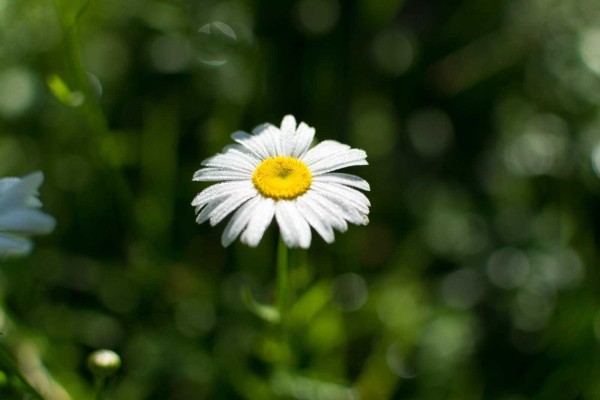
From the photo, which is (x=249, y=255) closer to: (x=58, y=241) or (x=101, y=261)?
(x=101, y=261)

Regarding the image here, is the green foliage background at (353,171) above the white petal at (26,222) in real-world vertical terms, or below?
above

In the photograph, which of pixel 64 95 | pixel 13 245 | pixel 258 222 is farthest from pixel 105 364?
pixel 64 95

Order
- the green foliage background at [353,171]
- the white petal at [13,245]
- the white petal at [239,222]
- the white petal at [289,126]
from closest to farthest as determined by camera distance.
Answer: the white petal at [13,245], the white petal at [239,222], the white petal at [289,126], the green foliage background at [353,171]

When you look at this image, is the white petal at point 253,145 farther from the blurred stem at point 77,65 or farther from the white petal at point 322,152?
the blurred stem at point 77,65

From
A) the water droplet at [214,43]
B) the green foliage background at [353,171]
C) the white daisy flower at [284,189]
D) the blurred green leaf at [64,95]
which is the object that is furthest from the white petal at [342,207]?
the water droplet at [214,43]

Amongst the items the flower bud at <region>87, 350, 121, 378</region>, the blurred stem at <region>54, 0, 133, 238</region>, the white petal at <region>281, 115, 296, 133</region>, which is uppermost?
the blurred stem at <region>54, 0, 133, 238</region>

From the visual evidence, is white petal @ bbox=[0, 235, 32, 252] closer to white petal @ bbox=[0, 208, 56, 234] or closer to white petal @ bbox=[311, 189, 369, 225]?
white petal @ bbox=[0, 208, 56, 234]

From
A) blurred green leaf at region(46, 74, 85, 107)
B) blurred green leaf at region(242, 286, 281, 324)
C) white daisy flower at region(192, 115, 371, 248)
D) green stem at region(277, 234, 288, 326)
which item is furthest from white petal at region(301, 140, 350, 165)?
blurred green leaf at region(46, 74, 85, 107)
